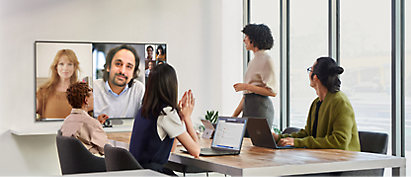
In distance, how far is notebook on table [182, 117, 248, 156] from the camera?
2.29m

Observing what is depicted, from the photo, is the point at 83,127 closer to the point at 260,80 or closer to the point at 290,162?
the point at 260,80

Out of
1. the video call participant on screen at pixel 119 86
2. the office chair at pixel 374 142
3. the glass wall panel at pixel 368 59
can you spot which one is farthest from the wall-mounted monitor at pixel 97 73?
the office chair at pixel 374 142

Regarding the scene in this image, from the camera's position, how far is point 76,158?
265 centimetres

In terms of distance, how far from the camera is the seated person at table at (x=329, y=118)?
95.3 inches

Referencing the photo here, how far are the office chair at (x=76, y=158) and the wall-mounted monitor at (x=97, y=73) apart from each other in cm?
262

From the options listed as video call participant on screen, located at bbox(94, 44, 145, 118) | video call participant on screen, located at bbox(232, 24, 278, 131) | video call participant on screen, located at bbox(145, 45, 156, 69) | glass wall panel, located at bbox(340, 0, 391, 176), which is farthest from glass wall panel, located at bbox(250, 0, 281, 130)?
video call participant on screen, located at bbox(232, 24, 278, 131)

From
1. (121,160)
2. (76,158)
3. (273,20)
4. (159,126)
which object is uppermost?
(273,20)

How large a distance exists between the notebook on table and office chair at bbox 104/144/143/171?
0.41m

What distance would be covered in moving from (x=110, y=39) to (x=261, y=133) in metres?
3.48

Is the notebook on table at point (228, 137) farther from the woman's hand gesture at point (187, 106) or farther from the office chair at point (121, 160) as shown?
the office chair at point (121, 160)

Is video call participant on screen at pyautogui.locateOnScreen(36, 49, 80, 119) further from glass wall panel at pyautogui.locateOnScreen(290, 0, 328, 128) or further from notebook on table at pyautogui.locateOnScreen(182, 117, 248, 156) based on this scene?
notebook on table at pyautogui.locateOnScreen(182, 117, 248, 156)

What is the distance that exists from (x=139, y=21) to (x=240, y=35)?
1.59m

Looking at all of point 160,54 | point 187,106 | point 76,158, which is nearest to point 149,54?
point 160,54

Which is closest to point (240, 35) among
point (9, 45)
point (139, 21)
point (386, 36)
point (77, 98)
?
point (139, 21)
